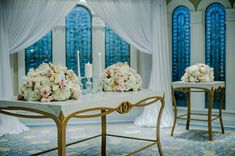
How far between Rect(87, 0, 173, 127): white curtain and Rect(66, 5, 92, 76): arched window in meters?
0.76

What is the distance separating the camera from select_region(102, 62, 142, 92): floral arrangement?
3977 millimetres

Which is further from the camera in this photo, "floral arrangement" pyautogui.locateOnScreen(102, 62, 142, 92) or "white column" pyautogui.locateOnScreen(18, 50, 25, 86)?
"white column" pyautogui.locateOnScreen(18, 50, 25, 86)

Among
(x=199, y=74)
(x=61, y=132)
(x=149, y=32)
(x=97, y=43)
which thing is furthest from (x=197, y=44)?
(x=61, y=132)

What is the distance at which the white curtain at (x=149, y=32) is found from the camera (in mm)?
6715

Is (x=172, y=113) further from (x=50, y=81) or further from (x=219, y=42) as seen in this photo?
(x=50, y=81)

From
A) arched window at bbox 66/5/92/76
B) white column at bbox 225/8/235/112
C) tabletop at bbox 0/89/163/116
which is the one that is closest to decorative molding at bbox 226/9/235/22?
white column at bbox 225/8/235/112

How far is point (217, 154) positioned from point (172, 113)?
7.92 feet

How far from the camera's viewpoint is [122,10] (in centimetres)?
677

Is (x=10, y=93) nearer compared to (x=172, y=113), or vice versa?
(x=10, y=93)

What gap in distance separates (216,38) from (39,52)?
3550 millimetres

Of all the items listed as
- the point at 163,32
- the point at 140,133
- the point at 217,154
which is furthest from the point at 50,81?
the point at 163,32

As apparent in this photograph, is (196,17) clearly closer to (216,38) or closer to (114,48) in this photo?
(216,38)

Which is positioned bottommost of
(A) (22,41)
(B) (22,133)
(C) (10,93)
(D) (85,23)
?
(B) (22,133)

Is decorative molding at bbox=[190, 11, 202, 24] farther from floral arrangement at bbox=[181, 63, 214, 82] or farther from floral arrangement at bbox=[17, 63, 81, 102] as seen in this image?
floral arrangement at bbox=[17, 63, 81, 102]
